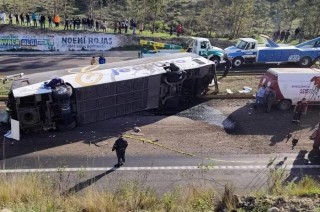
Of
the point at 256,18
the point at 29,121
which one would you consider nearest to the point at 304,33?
the point at 256,18

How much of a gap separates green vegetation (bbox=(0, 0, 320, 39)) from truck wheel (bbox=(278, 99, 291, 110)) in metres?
18.7

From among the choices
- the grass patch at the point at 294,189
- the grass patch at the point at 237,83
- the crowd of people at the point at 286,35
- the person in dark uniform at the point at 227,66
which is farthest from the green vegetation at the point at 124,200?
the crowd of people at the point at 286,35

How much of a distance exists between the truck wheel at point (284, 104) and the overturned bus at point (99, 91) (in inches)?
167

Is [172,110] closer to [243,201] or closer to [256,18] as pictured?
[243,201]

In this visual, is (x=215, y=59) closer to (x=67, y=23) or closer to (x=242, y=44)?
(x=242, y=44)

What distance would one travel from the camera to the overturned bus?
16.1 m

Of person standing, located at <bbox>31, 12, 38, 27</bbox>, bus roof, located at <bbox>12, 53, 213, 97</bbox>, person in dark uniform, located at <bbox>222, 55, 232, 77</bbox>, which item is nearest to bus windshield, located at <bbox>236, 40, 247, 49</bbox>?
person in dark uniform, located at <bbox>222, 55, 232, 77</bbox>

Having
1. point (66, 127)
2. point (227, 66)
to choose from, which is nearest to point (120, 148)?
point (66, 127)

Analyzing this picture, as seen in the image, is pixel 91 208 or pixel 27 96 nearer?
pixel 91 208

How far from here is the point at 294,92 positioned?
1953 centimetres

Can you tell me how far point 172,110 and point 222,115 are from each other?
2.57 metres

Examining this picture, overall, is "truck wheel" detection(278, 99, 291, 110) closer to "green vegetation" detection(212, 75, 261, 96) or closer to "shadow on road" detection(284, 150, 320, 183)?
"green vegetation" detection(212, 75, 261, 96)

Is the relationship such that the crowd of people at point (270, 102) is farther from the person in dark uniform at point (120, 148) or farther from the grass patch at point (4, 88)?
the grass patch at point (4, 88)

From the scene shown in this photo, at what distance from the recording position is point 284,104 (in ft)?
64.7
